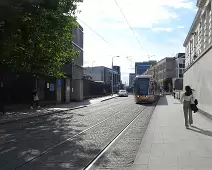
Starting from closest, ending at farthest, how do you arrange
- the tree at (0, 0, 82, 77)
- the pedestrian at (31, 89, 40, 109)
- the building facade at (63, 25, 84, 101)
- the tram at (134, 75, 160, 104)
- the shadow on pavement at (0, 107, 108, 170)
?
the shadow on pavement at (0, 107, 108, 170)
the tree at (0, 0, 82, 77)
the pedestrian at (31, 89, 40, 109)
the tram at (134, 75, 160, 104)
the building facade at (63, 25, 84, 101)

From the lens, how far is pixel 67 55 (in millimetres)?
24141

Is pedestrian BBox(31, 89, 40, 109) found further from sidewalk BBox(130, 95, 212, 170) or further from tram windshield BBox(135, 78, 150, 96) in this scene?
sidewalk BBox(130, 95, 212, 170)

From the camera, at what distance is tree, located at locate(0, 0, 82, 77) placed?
1509 cm

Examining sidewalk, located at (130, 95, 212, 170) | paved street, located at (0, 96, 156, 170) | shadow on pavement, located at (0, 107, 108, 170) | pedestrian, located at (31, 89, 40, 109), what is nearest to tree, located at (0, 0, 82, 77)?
pedestrian, located at (31, 89, 40, 109)

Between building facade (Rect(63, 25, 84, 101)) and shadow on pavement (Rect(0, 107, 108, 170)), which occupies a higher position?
building facade (Rect(63, 25, 84, 101))

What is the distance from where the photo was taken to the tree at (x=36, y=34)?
15.1 meters

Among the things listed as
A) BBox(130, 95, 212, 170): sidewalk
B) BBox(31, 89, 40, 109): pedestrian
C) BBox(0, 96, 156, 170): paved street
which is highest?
BBox(31, 89, 40, 109): pedestrian

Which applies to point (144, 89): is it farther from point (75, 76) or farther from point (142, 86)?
→ point (75, 76)

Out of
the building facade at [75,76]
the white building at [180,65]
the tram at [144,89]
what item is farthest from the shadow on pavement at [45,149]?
the white building at [180,65]

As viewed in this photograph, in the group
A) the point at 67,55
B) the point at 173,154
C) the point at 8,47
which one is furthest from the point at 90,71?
the point at 173,154

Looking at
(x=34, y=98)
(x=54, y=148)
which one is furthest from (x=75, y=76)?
(x=54, y=148)

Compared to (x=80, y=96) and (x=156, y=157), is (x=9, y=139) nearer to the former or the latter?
(x=156, y=157)

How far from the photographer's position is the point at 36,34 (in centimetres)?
1733

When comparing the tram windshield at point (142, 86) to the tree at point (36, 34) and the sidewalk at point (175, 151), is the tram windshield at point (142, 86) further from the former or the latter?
the sidewalk at point (175, 151)
